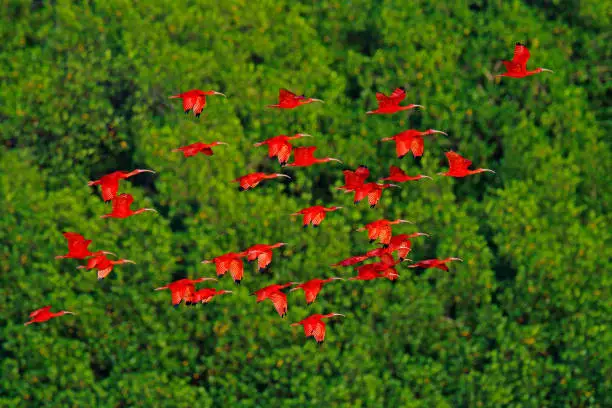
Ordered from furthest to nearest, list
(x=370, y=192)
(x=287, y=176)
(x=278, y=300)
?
(x=287, y=176) < (x=370, y=192) < (x=278, y=300)

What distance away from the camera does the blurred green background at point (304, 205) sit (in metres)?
15.4

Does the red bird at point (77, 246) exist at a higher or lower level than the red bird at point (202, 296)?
higher

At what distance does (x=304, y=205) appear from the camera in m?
15.8

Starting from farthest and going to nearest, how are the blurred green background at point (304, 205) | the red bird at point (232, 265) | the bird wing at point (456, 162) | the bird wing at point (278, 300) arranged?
the blurred green background at point (304, 205)
the red bird at point (232, 265)
the bird wing at point (278, 300)
the bird wing at point (456, 162)

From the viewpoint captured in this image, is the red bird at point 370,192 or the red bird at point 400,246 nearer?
the red bird at point 370,192

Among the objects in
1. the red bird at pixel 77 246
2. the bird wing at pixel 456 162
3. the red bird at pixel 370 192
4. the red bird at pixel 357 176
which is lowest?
the red bird at pixel 77 246

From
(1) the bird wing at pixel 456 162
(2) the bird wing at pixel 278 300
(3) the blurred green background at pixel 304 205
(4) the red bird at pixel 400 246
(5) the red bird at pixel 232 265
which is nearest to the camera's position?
(1) the bird wing at pixel 456 162

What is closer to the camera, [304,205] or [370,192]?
[370,192]

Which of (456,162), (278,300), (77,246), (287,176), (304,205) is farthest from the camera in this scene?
(304,205)

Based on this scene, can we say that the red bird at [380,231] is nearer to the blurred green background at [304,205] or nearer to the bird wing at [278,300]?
the bird wing at [278,300]

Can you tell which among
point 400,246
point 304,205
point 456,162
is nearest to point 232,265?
point 400,246

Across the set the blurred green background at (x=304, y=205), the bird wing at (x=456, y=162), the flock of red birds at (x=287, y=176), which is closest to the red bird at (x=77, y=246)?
the flock of red birds at (x=287, y=176)

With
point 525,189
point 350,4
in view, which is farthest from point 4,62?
point 525,189

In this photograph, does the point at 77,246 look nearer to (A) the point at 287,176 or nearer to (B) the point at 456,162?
(A) the point at 287,176
